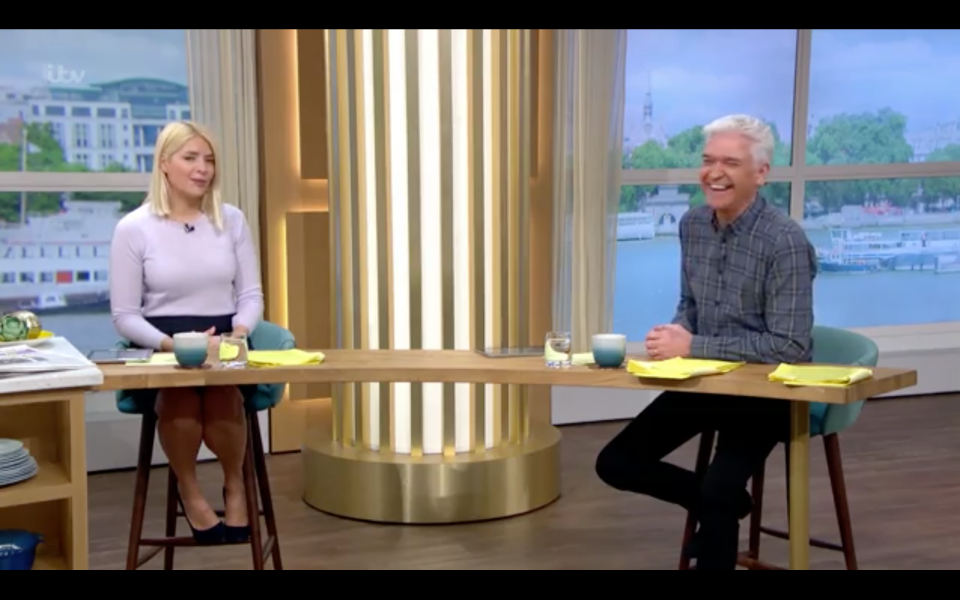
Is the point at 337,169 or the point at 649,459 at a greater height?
the point at 337,169

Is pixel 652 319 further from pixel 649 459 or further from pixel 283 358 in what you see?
pixel 283 358

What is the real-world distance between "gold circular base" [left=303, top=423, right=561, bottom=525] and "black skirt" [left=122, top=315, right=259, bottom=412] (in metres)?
0.87

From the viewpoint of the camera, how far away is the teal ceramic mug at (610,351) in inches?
105

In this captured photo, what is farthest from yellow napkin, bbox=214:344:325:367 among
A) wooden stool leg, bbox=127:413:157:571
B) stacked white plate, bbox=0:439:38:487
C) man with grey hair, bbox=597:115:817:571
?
man with grey hair, bbox=597:115:817:571

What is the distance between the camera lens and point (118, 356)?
109 inches

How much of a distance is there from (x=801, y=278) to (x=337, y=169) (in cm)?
178

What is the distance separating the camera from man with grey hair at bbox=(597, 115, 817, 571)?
2641 mm

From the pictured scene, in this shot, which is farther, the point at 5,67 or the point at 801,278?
the point at 5,67

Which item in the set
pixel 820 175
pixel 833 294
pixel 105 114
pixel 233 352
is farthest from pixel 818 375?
pixel 833 294

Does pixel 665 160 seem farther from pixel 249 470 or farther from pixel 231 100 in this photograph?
pixel 249 470

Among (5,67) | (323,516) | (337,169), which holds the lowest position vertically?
(323,516)

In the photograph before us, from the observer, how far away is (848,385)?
238 cm
